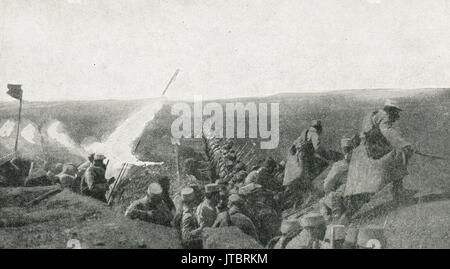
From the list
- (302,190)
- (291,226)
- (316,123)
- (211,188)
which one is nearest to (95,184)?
(211,188)

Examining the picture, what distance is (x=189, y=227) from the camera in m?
9.65

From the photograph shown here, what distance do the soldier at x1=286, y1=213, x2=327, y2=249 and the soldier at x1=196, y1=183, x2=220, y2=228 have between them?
1390 mm

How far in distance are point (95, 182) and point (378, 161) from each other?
4.92 metres

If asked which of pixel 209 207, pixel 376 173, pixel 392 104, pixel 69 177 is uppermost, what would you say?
pixel 392 104

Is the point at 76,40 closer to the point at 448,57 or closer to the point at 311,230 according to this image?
the point at 311,230

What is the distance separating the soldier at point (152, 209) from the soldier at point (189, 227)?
0.28 metres

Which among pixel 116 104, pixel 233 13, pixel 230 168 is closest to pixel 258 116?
pixel 230 168

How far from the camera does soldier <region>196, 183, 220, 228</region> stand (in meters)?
9.67

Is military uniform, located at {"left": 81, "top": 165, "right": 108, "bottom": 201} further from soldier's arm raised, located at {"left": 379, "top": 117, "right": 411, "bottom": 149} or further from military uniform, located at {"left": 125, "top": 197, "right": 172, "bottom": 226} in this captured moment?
soldier's arm raised, located at {"left": 379, "top": 117, "right": 411, "bottom": 149}

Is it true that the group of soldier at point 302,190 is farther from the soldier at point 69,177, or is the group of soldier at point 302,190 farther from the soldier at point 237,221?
the soldier at point 69,177

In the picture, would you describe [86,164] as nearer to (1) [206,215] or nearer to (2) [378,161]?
(1) [206,215]

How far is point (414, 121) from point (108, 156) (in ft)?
17.9

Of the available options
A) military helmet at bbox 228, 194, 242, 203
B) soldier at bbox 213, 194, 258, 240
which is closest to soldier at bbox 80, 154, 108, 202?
soldier at bbox 213, 194, 258, 240

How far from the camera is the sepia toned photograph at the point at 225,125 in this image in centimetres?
963
